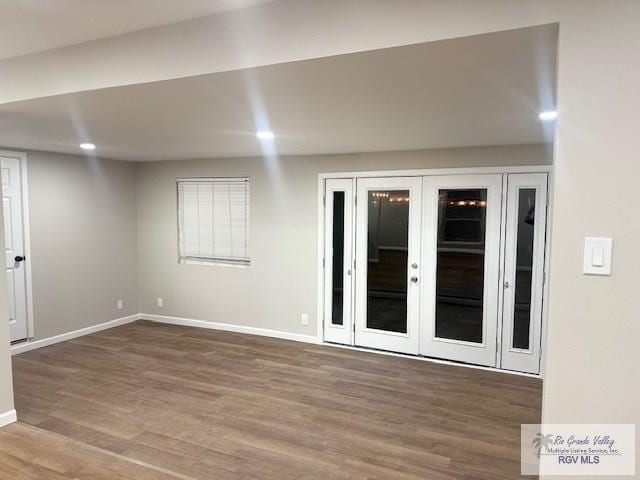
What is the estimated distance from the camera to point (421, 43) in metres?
1.57

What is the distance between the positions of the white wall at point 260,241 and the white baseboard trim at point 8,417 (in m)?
2.77

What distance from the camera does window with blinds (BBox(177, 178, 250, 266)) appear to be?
18.3 ft

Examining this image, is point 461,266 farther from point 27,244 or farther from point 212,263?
point 27,244

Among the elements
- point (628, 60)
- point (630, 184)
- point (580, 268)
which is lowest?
point (580, 268)

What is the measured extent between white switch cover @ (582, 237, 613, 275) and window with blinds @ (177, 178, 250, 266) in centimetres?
449

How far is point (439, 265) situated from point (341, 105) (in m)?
2.53

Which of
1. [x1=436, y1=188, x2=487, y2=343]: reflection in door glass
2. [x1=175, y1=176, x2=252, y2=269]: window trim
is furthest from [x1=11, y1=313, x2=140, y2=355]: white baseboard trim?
[x1=436, y1=188, x2=487, y2=343]: reflection in door glass

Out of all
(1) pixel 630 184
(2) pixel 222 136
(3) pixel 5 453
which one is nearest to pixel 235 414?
(3) pixel 5 453

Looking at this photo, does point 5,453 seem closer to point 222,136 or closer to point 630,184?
point 222,136

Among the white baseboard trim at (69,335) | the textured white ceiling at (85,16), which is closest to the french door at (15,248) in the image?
the white baseboard trim at (69,335)

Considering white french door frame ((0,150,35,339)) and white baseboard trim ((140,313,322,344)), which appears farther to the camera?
white baseboard trim ((140,313,322,344))

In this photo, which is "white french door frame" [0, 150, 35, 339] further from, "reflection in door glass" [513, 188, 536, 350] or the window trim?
"reflection in door glass" [513, 188, 536, 350]

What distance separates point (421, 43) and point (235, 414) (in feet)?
9.81

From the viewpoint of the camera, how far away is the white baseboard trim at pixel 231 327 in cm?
525
